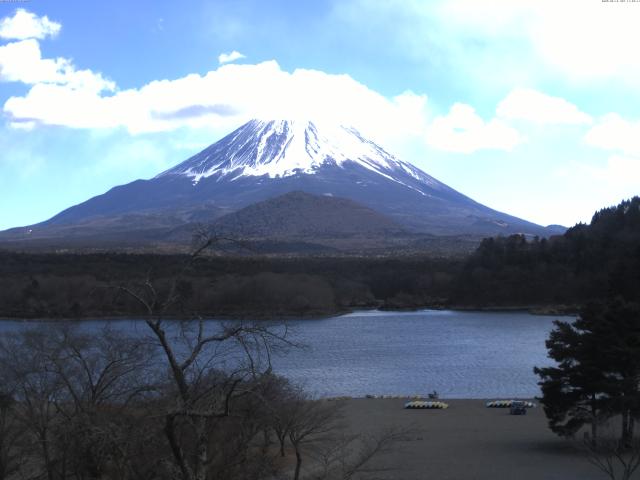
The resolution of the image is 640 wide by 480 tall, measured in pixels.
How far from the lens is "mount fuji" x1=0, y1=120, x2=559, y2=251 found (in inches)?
5113

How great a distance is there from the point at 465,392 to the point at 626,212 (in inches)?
1927

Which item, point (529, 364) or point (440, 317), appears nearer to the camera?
point (529, 364)

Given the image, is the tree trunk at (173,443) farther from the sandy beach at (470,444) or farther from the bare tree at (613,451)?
the sandy beach at (470,444)

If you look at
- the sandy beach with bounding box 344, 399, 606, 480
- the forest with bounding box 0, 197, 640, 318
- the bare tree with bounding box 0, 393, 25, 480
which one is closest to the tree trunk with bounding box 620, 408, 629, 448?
the sandy beach with bounding box 344, 399, 606, 480

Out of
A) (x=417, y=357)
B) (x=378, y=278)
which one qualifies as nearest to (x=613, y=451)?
(x=417, y=357)

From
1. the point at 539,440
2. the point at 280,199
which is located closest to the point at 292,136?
the point at 280,199

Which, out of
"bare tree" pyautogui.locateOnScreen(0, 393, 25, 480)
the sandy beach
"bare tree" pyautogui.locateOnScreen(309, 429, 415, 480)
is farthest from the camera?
the sandy beach

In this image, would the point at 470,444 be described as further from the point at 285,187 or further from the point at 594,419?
the point at 285,187

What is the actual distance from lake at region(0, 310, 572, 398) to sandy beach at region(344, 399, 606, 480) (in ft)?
9.10

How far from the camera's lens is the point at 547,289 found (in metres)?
61.8

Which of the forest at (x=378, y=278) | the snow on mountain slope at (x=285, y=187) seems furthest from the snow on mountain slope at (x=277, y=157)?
the forest at (x=378, y=278)

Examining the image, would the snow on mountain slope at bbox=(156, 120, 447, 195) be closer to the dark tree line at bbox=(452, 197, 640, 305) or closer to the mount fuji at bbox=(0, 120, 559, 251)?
the mount fuji at bbox=(0, 120, 559, 251)

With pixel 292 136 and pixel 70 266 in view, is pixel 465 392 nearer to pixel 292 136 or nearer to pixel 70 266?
pixel 70 266

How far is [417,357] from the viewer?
109ft
